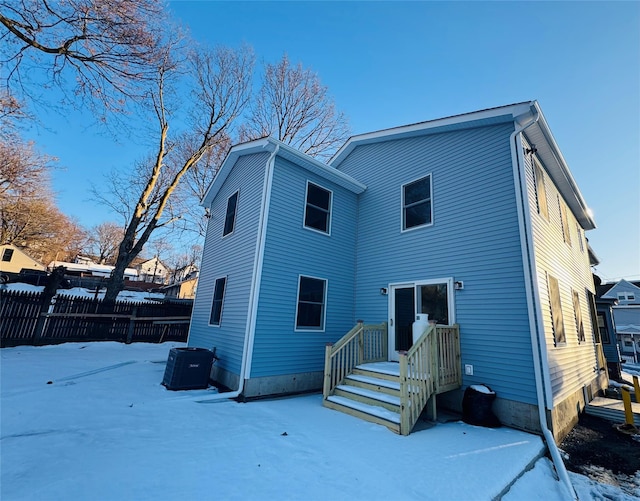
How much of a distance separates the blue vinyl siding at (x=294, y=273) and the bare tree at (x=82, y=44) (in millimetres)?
3490

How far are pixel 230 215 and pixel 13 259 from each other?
113 feet

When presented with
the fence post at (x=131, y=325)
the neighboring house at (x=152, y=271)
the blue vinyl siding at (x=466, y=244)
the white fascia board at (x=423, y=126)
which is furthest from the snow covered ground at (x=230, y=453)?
the neighboring house at (x=152, y=271)

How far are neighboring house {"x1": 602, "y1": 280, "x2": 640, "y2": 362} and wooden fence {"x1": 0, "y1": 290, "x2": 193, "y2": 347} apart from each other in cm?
3333

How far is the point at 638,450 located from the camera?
4680mm

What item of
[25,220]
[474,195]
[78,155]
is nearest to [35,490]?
[474,195]

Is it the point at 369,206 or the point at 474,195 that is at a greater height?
the point at 369,206

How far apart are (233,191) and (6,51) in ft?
17.0

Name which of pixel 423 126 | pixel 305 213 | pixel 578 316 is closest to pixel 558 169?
pixel 423 126

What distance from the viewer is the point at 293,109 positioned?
1692cm

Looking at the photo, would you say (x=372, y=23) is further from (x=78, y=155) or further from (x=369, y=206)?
(x=78, y=155)

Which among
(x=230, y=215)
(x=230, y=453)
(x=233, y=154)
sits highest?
(x=233, y=154)

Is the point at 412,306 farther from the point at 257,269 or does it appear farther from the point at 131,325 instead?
the point at 131,325

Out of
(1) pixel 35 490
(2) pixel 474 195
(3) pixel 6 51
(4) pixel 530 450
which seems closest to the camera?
(1) pixel 35 490

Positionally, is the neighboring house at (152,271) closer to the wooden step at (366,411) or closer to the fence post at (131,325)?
the fence post at (131,325)
